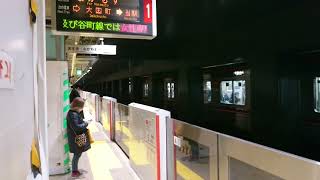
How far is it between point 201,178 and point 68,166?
138 inches

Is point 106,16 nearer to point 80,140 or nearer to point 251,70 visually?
point 80,140

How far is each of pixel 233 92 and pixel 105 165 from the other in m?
2.74

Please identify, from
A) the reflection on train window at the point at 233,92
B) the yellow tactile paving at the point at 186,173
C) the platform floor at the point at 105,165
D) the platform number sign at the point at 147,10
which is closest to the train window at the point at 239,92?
the reflection on train window at the point at 233,92

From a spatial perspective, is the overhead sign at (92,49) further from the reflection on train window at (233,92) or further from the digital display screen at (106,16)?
the digital display screen at (106,16)

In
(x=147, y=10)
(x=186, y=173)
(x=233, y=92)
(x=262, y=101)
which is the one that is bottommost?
(x=186, y=173)

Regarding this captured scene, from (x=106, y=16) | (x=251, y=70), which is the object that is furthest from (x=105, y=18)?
(x=251, y=70)

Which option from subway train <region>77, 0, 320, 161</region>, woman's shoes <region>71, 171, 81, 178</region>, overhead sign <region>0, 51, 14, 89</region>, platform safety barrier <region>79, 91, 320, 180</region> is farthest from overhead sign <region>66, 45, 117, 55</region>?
overhead sign <region>0, 51, 14, 89</region>

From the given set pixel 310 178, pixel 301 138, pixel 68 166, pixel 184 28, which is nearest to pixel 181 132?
pixel 301 138

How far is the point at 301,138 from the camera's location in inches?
159

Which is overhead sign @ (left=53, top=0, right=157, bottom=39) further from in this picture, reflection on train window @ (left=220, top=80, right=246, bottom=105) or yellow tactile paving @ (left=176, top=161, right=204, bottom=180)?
yellow tactile paving @ (left=176, top=161, right=204, bottom=180)

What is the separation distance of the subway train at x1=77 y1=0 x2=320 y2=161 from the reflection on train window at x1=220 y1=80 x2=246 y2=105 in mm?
17

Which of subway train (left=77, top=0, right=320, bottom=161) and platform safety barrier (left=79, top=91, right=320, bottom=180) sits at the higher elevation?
subway train (left=77, top=0, right=320, bottom=161)

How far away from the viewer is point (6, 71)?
2.71 feet

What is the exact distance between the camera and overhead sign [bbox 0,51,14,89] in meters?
0.79
